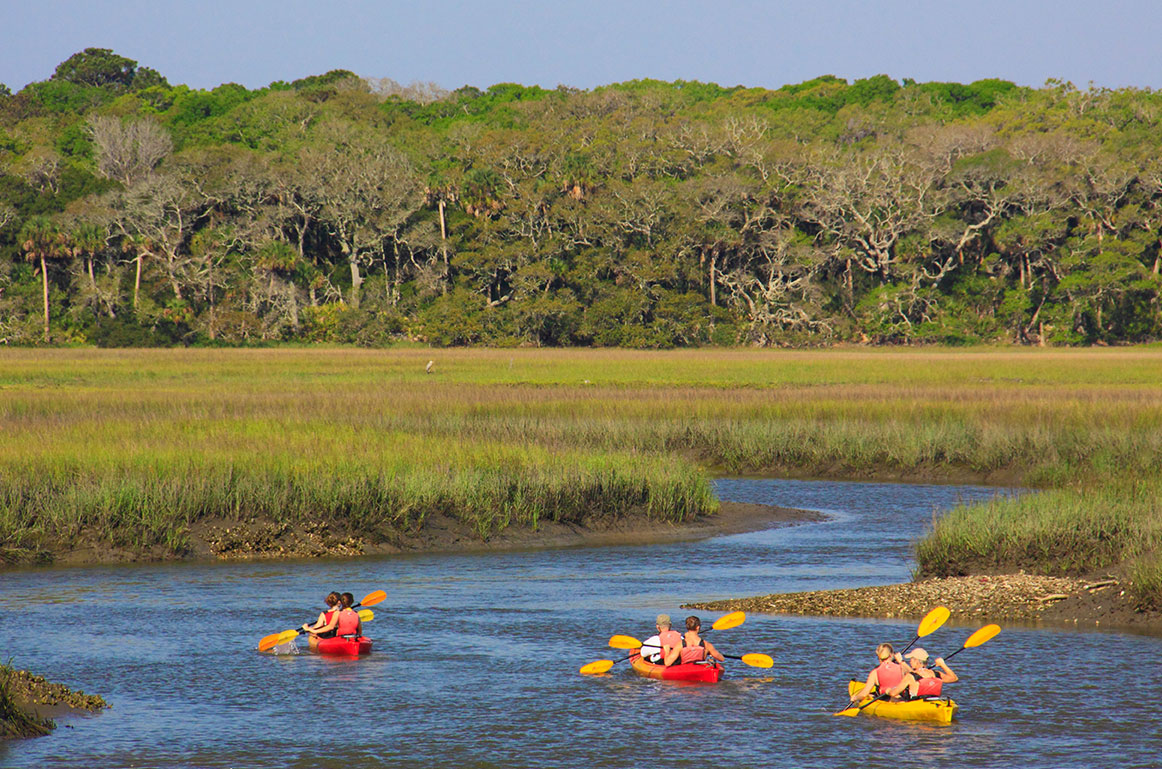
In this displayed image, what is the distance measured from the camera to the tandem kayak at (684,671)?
15094mm

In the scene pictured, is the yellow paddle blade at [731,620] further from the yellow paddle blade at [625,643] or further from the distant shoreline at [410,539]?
the distant shoreline at [410,539]

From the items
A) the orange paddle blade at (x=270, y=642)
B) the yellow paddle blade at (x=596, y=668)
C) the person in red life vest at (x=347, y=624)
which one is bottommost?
the yellow paddle blade at (x=596, y=668)

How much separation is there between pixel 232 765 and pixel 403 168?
93158 mm

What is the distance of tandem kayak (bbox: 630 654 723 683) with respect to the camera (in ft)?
49.5

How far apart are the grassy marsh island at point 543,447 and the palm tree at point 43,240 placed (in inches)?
1010


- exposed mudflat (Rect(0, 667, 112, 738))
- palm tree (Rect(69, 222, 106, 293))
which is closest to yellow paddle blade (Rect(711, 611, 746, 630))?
exposed mudflat (Rect(0, 667, 112, 738))

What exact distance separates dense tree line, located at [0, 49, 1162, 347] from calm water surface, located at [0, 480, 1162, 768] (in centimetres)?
7349

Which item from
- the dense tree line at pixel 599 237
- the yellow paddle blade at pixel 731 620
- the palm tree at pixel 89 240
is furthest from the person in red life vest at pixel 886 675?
the palm tree at pixel 89 240

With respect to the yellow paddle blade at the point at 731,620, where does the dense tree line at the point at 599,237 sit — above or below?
above

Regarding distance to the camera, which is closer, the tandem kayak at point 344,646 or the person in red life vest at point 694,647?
the person in red life vest at point 694,647

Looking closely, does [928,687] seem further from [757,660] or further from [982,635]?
[757,660]

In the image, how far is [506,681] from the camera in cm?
1490

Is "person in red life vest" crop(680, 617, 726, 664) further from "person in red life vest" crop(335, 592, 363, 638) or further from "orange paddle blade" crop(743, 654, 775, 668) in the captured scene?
"person in red life vest" crop(335, 592, 363, 638)

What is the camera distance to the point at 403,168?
103 meters
